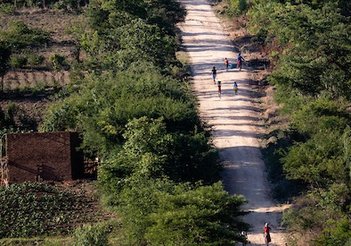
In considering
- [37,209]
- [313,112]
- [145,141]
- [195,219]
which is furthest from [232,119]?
[195,219]

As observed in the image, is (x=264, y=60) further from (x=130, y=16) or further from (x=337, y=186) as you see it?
(x=337, y=186)

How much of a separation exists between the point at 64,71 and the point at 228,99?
35.8 ft

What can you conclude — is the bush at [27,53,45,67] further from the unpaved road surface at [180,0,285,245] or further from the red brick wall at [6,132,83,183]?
the red brick wall at [6,132,83,183]

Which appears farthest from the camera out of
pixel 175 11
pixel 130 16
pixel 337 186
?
pixel 175 11

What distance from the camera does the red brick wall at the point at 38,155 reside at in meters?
36.7

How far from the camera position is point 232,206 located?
27172 mm

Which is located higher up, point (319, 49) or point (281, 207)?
point (319, 49)

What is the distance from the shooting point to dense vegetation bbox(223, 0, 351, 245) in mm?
31719

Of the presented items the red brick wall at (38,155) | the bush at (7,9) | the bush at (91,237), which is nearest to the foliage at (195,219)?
the bush at (91,237)

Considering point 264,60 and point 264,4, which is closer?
point 264,60

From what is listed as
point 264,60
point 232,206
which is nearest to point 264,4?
point 264,60

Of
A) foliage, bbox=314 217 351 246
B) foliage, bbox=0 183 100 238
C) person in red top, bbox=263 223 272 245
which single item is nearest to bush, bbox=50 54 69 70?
foliage, bbox=0 183 100 238

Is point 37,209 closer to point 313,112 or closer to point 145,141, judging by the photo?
point 145,141

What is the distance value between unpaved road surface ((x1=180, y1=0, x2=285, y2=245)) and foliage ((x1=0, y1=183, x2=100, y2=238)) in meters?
7.37
